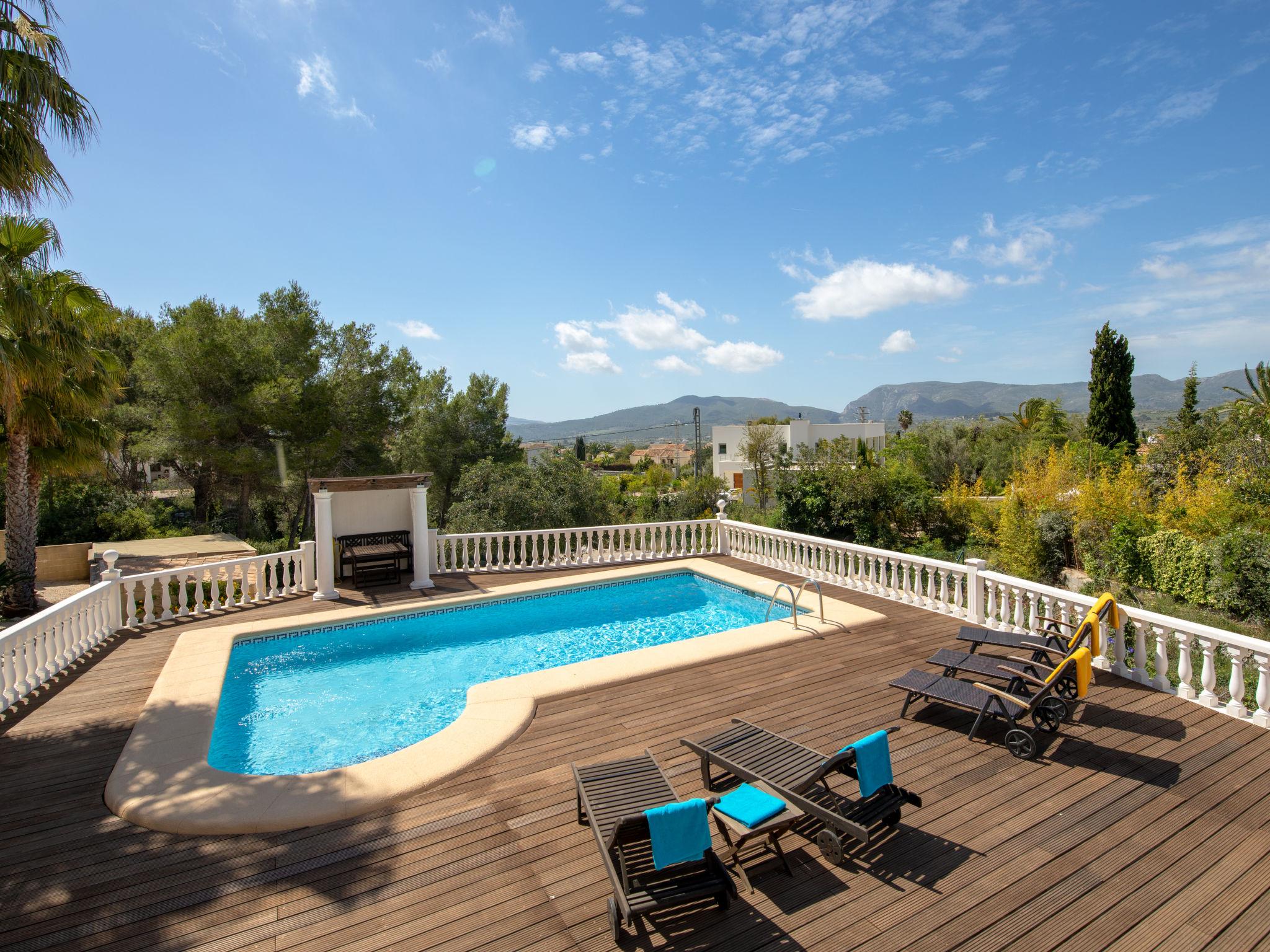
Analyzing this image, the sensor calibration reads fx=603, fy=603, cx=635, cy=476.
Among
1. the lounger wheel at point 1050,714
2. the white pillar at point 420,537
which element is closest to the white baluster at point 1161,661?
the lounger wheel at point 1050,714

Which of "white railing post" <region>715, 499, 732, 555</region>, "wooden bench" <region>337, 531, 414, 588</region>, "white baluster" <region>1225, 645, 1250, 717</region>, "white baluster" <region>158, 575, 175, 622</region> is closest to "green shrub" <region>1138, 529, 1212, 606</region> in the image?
"white railing post" <region>715, 499, 732, 555</region>

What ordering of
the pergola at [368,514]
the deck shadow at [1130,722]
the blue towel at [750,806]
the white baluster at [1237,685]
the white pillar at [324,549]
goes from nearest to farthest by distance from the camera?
the blue towel at [750,806] < the deck shadow at [1130,722] < the white baluster at [1237,685] < the white pillar at [324,549] < the pergola at [368,514]

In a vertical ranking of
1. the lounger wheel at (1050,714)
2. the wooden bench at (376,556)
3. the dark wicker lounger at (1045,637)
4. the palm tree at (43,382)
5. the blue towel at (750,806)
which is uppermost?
the palm tree at (43,382)

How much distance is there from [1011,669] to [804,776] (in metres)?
2.56

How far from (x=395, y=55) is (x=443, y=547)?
8.49 metres

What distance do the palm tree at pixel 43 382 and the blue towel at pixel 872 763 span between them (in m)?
8.48

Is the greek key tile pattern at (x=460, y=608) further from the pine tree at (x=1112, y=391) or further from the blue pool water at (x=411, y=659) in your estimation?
the pine tree at (x=1112, y=391)

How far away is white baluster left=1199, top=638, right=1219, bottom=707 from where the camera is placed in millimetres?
5113

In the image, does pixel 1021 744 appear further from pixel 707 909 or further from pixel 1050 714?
pixel 707 909

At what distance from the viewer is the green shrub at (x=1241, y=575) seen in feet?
Result: 37.6

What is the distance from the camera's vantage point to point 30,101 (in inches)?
223

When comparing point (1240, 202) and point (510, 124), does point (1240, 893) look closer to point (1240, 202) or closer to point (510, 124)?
point (510, 124)

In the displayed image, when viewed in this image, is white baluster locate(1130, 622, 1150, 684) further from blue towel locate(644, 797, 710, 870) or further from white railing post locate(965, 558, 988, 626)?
blue towel locate(644, 797, 710, 870)

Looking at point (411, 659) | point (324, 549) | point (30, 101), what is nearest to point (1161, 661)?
point (411, 659)
